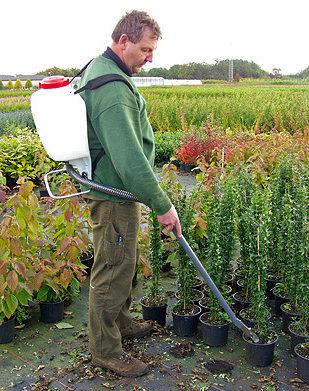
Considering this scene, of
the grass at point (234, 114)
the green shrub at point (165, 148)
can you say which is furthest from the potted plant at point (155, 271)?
the grass at point (234, 114)

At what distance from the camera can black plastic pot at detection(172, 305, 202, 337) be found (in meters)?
3.55

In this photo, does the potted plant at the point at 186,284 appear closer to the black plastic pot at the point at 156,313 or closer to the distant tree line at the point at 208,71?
the black plastic pot at the point at 156,313

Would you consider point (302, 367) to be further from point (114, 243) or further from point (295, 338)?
point (114, 243)

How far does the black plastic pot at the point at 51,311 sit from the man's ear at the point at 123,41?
6.57 ft

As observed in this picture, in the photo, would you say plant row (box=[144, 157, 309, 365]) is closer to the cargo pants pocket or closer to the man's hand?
the man's hand

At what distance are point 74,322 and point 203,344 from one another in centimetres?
100

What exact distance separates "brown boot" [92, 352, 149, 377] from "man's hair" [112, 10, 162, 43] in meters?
1.88

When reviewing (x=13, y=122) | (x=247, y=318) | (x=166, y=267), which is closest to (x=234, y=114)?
(x=13, y=122)

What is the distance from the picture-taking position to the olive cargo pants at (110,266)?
2908 millimetres

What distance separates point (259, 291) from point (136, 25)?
1.77 m

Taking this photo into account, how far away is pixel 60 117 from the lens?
8.70 feet

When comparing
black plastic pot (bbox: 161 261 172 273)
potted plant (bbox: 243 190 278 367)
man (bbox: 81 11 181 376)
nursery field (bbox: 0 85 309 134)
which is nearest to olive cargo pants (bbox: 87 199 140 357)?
man (bbox: 81 11 181 376)

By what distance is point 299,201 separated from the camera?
345cm

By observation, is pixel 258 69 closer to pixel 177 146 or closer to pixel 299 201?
pixel 177 146
